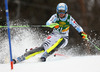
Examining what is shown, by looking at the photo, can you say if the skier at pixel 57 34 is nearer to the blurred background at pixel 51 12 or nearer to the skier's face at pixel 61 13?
the skier's face at pixel 61 13

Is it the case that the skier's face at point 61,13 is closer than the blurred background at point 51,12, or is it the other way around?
the skier's face at point 61,13

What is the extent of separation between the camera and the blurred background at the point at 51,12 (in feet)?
31.2

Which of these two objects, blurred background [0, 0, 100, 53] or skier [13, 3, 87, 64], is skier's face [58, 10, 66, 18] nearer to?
skier [13, 3, 87, 64]

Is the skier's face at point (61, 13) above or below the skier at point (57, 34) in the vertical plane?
above

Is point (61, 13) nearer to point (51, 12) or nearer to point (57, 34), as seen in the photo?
point (57, 34)

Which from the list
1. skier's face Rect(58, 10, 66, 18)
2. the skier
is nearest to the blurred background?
the skier

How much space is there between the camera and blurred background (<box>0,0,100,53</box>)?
951 cm

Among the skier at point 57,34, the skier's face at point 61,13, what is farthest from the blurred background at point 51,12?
the skier's face at point 61,13

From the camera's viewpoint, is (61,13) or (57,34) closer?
(61,13)

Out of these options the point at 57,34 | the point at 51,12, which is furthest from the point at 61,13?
the point at 51,12

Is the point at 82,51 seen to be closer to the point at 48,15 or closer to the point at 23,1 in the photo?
the point at 48,15

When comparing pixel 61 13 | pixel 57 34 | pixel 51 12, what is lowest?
pixel 57 34

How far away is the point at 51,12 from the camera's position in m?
9.99

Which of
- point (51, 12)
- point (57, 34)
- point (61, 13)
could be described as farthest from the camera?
point (51, 12)
